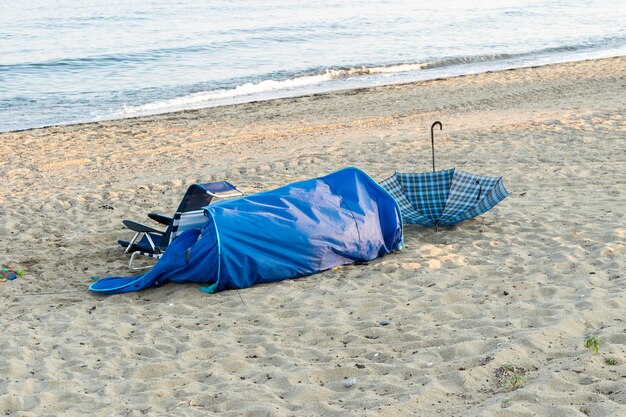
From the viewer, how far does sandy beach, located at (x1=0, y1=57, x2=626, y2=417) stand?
4867 millimetres

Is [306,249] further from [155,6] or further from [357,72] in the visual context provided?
[155,6]

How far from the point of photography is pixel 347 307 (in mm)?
6355

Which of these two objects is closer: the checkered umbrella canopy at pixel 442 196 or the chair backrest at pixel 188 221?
the chair backrest at pixel 188 221

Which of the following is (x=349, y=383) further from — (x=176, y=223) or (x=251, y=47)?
(x=251, y=47)

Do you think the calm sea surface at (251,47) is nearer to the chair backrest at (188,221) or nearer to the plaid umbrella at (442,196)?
the chair backrest at (188,221)

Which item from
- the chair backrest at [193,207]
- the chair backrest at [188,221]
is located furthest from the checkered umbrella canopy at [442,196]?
the chair backrest at [188,221]

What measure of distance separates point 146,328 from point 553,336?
2.85 metres

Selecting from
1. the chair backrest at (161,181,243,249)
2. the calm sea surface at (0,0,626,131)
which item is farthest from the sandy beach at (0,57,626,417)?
the calm sea surface at (0,0,626,131)

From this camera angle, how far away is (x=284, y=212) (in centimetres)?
715

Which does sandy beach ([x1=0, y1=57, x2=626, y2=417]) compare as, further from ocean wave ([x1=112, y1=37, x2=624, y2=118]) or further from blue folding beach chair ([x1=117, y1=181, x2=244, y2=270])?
ocean wave ([x1=112, y1=37, x2=624, y2=118])

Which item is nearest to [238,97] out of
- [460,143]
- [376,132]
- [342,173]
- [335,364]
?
[376,132]

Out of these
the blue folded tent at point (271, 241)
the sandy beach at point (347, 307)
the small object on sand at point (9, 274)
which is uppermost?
the blue folded tent at point (271, 241)

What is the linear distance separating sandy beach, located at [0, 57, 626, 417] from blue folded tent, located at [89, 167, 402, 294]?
→ 5.7 inches

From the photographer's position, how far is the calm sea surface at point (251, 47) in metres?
20.0
